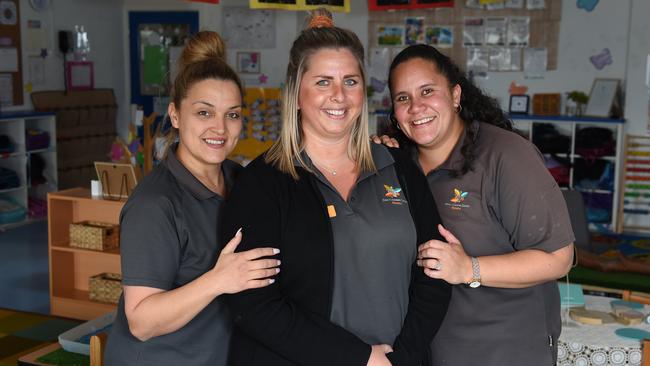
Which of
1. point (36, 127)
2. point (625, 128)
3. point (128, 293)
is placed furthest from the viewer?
point (36, 127)

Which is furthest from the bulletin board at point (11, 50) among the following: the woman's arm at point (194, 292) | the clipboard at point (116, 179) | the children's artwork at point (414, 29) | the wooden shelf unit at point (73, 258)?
the woman's arm at point (194, 292)

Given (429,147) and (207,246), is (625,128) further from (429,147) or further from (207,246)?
(207,246)

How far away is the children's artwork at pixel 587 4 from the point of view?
806cm

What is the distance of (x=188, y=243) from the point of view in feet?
7.06

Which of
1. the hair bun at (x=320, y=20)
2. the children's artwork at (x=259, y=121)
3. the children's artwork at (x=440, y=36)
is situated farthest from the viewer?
the children's artwork at (x=259, y=121)

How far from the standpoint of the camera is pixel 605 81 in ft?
26.5

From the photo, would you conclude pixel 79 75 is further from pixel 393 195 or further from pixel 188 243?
pixel 393 195

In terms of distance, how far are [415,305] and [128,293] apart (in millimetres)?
787

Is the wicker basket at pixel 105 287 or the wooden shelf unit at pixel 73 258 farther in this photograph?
the wooden shelf unit at pixel 73 258

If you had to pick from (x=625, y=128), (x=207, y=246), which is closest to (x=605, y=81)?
(x=625, y=128)

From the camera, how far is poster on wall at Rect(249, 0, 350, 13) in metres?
6.18

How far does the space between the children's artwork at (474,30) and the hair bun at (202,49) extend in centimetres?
663

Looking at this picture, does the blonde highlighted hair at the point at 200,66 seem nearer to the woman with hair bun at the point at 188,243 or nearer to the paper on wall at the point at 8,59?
the woman with hair bun at the point at 188,243

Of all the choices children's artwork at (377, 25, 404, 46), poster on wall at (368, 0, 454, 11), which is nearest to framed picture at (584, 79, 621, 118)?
poster on wall at (368, 0, 454, 11)
